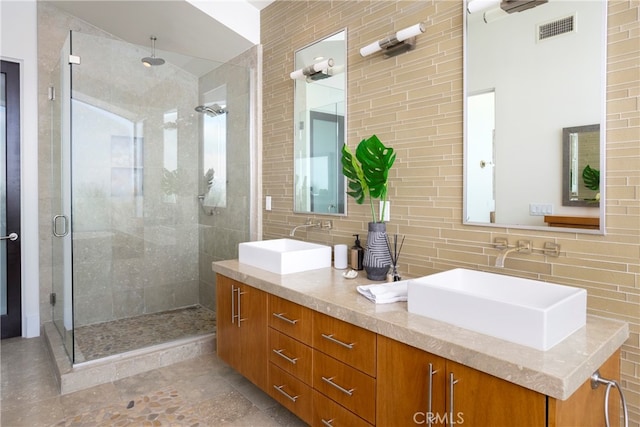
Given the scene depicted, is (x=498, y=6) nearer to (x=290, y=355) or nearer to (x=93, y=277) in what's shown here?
(x=290, y=355)

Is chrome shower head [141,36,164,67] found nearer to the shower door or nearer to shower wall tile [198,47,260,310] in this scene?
shower wall tile [198,47,260,310]

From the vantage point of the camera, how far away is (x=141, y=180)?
3234 mm

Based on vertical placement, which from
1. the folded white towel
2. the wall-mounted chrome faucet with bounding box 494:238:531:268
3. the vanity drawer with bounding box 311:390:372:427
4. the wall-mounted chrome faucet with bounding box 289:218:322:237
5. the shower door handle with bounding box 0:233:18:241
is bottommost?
the vanity drawer with bounding box 311:390:372:427

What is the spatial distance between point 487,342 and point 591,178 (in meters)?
0.80

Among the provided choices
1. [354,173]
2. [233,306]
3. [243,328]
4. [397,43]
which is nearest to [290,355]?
[243,328]

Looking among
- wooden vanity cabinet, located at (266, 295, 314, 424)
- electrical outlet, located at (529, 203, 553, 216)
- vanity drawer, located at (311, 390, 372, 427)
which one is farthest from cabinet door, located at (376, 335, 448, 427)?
electrical outlet, located at (529, 203, 553, 216)

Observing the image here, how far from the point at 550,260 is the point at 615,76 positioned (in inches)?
28.5

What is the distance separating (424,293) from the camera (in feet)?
4.73

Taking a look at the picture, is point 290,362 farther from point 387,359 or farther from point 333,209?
point 333,209

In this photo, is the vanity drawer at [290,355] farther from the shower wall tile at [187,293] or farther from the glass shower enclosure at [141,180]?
the shower wall tile at [187,293]

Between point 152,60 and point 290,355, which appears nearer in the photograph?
point 290,355

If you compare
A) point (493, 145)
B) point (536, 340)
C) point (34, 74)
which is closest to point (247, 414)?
point (536, 340)

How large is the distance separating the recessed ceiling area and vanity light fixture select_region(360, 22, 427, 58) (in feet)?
4.56

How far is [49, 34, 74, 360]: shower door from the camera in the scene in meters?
2.70
